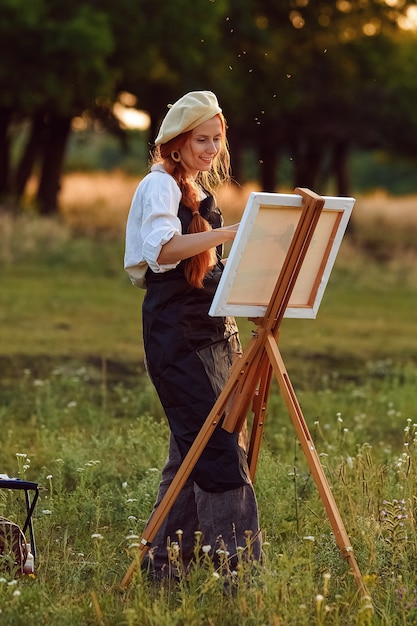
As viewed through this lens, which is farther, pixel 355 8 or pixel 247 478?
pixel 355 8

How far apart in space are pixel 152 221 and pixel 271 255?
47 centimetres

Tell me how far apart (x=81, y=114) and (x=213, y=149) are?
23316 mm

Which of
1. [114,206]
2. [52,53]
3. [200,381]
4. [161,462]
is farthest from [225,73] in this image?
[200,381]

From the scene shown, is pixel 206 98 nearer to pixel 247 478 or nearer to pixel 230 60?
pixel 247 478

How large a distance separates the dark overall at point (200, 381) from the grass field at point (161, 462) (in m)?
0.25

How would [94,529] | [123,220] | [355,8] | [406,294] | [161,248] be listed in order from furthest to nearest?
[355,8] → [123,220] → [406,294] → [94,529] → [161,248]

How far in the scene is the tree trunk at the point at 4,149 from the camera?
27.0m

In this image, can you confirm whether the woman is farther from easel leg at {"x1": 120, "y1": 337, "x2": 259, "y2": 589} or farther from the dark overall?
easel leg at {"x1": 120, "y1": 337, "x2": 259, "y2": 589}

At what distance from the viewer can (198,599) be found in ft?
15.4

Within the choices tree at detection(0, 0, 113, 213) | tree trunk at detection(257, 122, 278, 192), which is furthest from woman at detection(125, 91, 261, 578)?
tree trunk at detection(257, 122, 278, 192)

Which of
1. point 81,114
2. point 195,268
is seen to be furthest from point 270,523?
point 81,114

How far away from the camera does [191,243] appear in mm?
4422

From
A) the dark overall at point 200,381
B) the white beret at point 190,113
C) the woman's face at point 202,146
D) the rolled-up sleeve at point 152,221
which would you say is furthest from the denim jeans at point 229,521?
the white beret at point 190,113

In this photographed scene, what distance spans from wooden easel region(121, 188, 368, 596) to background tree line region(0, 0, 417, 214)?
1480 centimetres
